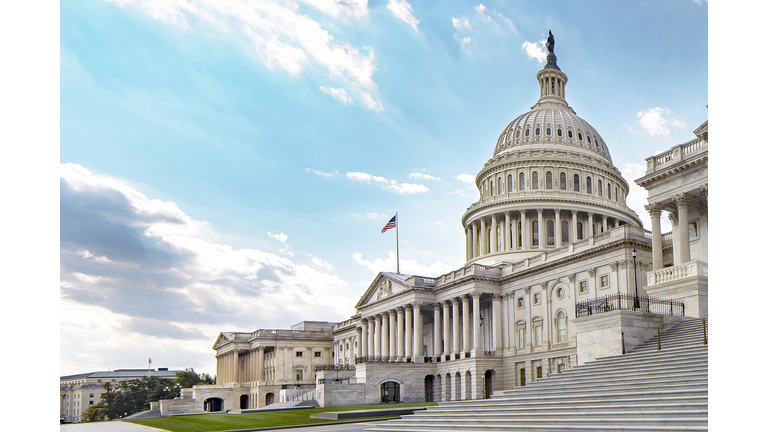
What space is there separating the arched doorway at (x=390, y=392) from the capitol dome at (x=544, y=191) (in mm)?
24676

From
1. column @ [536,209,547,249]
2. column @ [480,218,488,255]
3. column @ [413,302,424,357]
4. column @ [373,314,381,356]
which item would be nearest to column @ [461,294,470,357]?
column @ [413,302,424,357]

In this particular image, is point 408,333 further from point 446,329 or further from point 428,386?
point 428,386

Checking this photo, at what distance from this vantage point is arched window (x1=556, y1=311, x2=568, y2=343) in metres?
61.6

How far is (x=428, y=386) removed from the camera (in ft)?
240

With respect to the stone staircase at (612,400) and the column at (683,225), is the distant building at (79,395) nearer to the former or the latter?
the column at (683,225)

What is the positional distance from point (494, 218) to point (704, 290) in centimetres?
5639

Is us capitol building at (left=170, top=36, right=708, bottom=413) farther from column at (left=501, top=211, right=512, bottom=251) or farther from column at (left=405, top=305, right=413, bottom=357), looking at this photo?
column at (left=501, top=211, right=512, bottom=251)

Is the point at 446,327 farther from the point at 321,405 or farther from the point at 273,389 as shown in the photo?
the point at 273,389

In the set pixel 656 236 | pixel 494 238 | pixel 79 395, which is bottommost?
pixel 79 395

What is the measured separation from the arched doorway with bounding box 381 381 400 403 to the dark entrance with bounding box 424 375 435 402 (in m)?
4.47

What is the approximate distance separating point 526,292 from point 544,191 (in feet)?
79.7

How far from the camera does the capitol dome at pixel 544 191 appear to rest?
8594 cm

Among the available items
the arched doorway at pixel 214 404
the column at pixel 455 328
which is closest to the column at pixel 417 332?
the column at pixel 455 328

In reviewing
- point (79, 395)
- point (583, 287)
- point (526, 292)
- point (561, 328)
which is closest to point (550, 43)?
point (526, 292)
